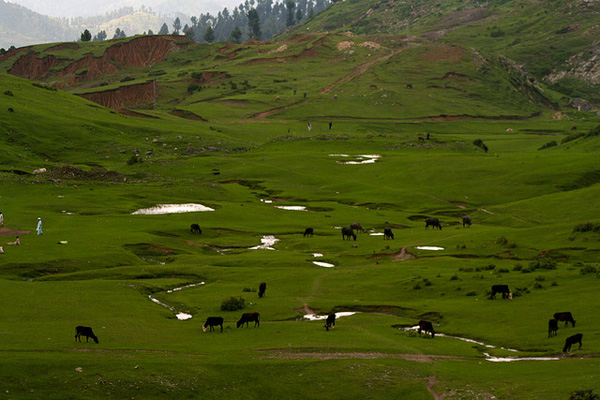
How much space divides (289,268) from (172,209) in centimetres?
3483

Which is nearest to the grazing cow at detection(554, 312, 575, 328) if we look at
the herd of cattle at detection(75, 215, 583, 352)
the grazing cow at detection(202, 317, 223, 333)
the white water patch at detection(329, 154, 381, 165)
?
the herd of cattle at detection(75, 215, 583, 352)

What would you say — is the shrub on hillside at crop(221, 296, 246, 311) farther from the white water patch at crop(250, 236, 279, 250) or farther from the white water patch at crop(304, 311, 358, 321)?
the white water patch at crop(250, 236, 279, 250)

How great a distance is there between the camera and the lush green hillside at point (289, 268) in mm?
32094

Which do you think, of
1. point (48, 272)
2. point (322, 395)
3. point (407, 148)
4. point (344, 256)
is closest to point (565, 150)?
point (407, 148)

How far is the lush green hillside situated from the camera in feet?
105

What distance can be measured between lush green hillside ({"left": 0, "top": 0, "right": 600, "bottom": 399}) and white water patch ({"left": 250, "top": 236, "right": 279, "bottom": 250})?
1021 millimetres

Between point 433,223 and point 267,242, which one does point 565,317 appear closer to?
point 267,242

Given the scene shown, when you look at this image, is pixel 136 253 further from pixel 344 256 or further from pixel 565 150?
pixel 565 150

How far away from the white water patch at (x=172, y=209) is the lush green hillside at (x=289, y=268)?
1.98 m

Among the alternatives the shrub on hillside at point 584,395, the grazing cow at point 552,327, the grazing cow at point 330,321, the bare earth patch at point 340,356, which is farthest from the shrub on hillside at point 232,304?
the shrub on hillside at point 584,395

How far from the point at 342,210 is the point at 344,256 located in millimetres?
30305

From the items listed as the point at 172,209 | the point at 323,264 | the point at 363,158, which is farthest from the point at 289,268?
the point at 363,158

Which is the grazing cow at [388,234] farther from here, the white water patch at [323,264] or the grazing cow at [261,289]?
the grazing cow at [261,289]

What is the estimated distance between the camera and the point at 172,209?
91.9m
